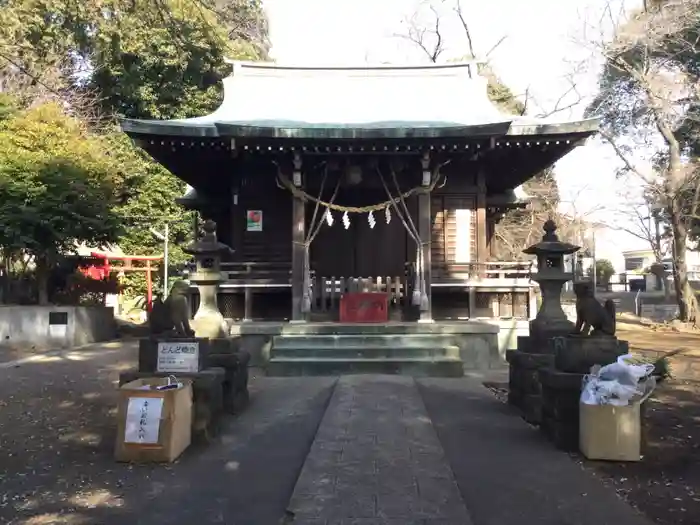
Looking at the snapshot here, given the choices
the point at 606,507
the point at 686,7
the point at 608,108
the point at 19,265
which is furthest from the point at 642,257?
the point at 606,507

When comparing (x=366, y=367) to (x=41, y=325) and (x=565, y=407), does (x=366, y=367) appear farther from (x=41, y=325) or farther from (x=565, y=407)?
(x=41, y=325)

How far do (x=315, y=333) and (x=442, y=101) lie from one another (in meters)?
7.50

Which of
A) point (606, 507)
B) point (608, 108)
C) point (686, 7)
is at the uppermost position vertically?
point (686, 7)

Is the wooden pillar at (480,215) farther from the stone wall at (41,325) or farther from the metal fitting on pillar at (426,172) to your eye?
the stone wall at (41,325)

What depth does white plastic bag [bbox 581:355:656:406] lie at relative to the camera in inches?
201

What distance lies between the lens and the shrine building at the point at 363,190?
11.1m

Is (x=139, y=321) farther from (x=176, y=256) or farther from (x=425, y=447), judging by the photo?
(x=425, y=447)

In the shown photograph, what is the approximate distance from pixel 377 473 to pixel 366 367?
549 centimetres

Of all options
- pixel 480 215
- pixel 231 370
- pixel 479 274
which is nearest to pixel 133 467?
pixel 231 370

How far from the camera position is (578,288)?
5.93m

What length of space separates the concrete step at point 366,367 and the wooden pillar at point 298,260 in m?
1.48

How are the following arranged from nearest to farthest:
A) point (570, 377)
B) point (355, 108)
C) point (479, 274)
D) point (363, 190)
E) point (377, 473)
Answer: point (377, 473), point (570, 377), point (479, 274), point (363, 190), point (355, 108)

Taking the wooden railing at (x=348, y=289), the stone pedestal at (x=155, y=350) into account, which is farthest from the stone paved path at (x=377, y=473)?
the wooden railing at (x=348, y=289)

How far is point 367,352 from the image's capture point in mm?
10375
